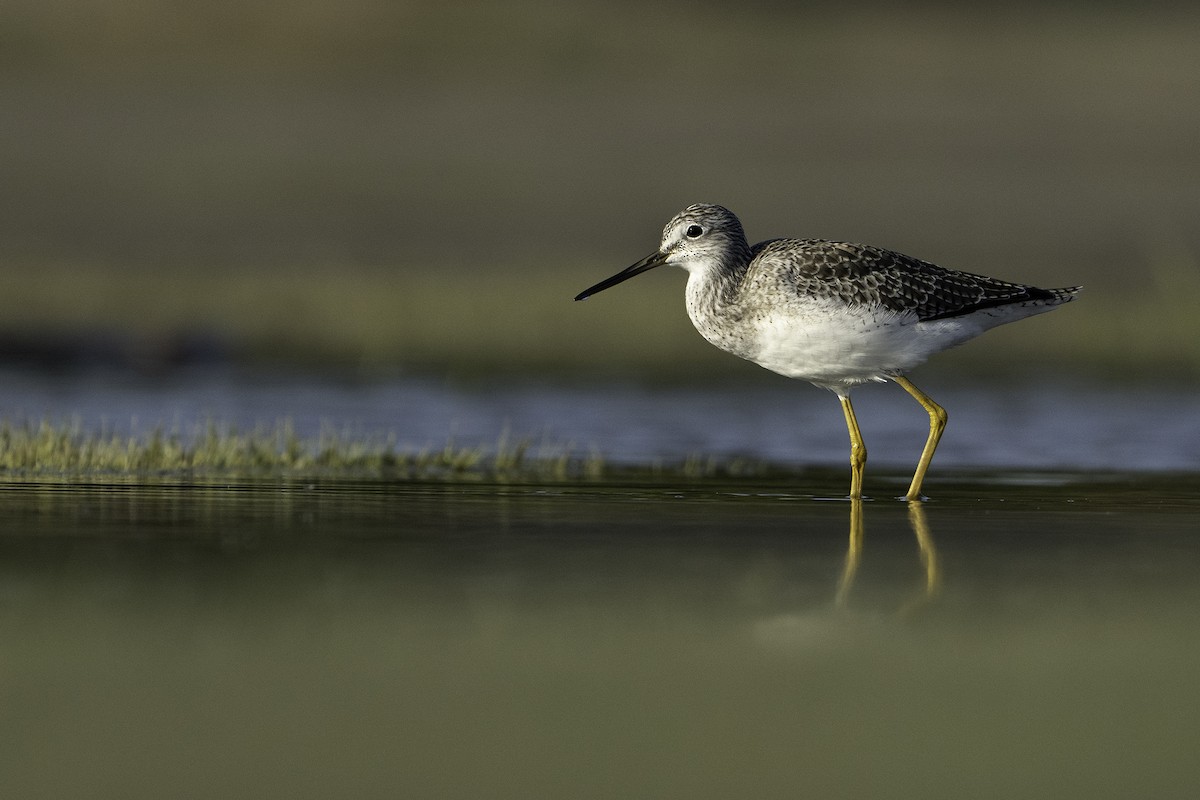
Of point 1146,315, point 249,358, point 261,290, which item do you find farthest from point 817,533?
point 261,290

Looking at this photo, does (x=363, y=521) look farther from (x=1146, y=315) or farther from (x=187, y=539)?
(x=1146, y=315)

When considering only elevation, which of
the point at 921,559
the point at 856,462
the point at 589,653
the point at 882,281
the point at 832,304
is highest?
the point at 882,281

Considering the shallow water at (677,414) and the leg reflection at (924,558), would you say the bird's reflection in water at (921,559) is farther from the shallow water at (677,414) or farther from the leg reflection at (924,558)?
the shallow water at (677,414)

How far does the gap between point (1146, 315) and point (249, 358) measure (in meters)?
19.3

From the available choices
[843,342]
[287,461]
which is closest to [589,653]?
[843,342]

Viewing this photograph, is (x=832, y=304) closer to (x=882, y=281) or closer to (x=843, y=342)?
(x=843, y=342)

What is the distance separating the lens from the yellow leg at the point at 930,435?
14383 mm

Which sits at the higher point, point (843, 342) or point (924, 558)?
point (843, 342)

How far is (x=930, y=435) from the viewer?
1530 cm

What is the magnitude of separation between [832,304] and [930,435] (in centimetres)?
169

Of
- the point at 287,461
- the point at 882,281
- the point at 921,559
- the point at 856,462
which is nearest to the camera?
the point at 921,559

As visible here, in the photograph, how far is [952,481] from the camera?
16.2m

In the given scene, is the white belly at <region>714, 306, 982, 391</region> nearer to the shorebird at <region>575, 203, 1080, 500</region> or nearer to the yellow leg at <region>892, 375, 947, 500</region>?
the shorebird at <region>575, 203, 1080, 500</region>

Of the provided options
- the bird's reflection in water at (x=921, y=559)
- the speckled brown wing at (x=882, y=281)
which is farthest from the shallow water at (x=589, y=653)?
the speckled brown wing at (x=882, y=281)
